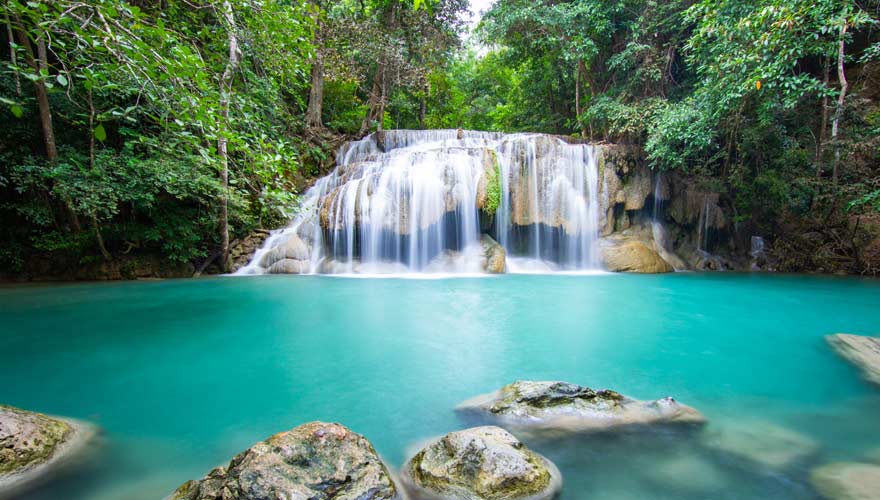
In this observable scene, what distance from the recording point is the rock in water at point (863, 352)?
3.72 m

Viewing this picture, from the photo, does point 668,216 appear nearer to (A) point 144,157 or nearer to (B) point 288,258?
(B) point 288,258

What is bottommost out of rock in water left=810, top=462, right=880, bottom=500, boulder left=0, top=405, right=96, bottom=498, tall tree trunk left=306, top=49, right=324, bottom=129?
rock in water left=810, top=462, right=880, bottom=500

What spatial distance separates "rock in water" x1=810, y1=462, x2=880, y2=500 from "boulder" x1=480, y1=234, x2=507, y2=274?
9.17m

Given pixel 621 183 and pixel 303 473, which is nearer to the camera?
pixel 303 473

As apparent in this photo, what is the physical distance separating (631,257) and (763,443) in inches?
396

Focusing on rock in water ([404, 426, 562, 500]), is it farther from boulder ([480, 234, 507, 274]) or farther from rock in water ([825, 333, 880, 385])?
boulder ([480, 234, 507, 274])

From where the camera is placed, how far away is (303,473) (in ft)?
6.20

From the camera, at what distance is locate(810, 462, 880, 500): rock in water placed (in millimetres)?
1974

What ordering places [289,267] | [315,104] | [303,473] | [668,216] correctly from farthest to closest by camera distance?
[315,104]
[668,216]
[289,267]
[303,473]

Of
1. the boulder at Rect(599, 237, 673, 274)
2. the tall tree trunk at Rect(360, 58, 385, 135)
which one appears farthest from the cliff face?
the tall tree trunk at Rect(360, 58, 385, 135)

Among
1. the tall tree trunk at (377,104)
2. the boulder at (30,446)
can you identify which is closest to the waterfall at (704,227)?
the tall tree trunk at (377,104)

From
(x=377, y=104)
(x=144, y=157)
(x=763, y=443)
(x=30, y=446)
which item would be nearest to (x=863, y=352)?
(x=763, y=443)

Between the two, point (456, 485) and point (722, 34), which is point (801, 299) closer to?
point (722, 34)

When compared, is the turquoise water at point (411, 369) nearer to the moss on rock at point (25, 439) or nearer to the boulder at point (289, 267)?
the moss on rock at point (25, 439)
